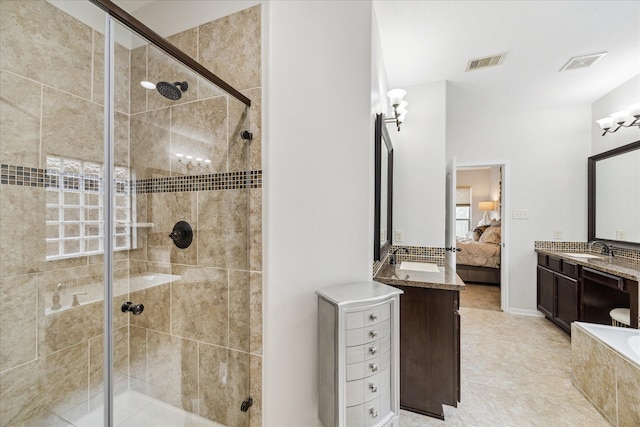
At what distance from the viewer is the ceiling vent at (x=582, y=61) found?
241cm

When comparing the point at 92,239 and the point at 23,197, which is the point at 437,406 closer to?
the point at 92,239

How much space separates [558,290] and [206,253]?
3.89 m

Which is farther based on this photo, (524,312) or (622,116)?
(524,312)

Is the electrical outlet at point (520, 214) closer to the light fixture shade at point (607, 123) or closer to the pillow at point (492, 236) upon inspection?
the light fixture shade at point (607, 123)

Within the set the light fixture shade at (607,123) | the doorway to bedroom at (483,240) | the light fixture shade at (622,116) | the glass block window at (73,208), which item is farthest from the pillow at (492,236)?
the glass block window at (73,208)

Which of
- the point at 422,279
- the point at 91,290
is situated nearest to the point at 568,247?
the point at 422,279

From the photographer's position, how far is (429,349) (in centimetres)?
174

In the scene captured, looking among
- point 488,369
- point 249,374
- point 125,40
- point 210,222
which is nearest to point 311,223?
point 210,222

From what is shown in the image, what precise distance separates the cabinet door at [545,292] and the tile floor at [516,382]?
20cm

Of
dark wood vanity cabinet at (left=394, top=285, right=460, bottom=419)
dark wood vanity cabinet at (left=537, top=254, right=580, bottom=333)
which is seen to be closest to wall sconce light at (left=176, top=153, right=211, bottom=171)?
dark wood vanity cabinet at (left=394, top=285, right=460, bottom=419)

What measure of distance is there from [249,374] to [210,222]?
2.95ft

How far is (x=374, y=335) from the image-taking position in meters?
1.26

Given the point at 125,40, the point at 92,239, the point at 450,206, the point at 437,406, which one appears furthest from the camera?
the point at 450,206

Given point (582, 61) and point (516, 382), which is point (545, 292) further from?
point (582, 61)
